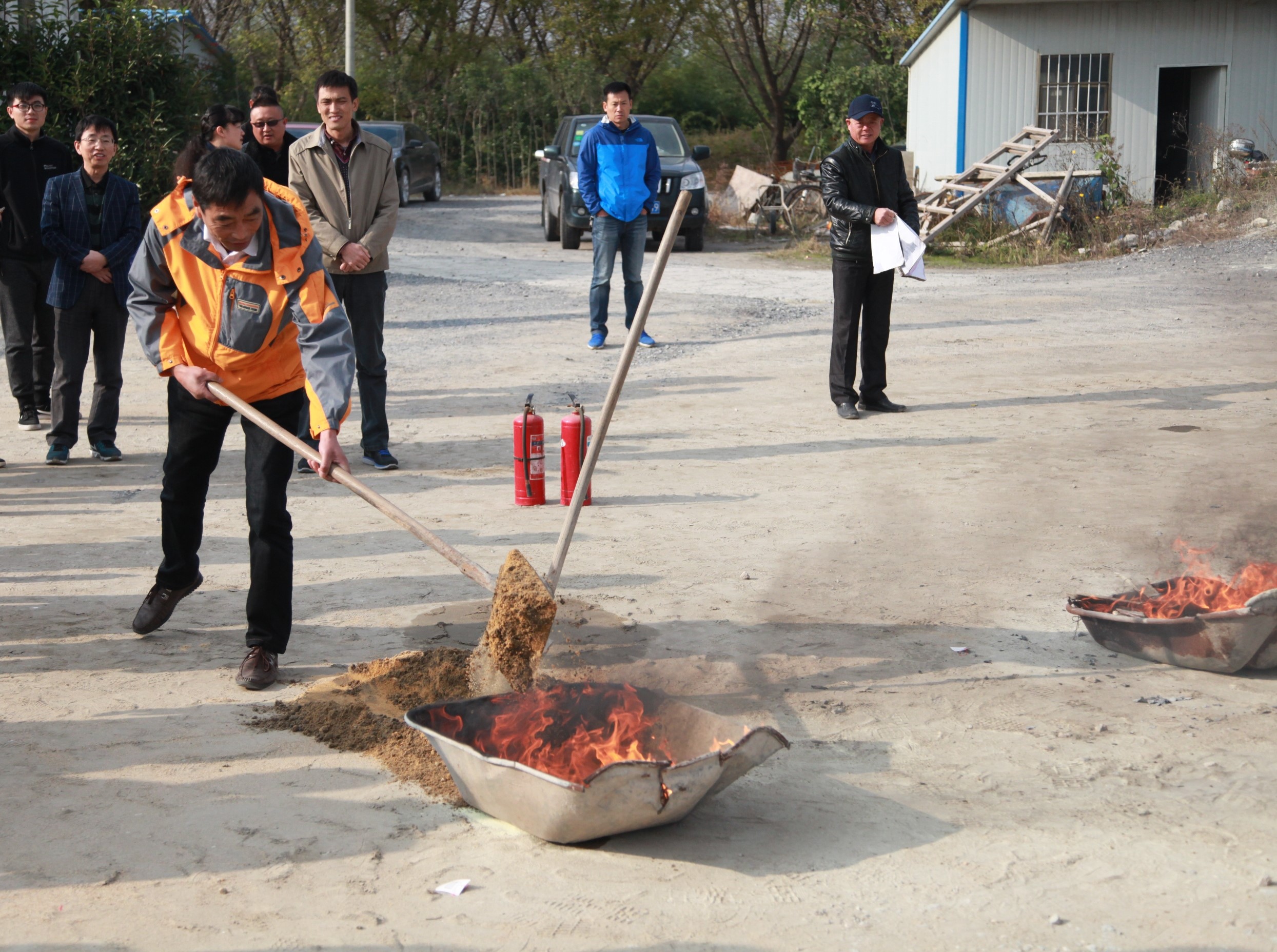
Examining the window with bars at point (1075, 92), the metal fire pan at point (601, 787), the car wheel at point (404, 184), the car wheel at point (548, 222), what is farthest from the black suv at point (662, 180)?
the metal fire pan at point (601, 787)

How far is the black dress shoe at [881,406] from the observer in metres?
9.19

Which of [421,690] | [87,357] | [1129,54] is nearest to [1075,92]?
[1129,54]

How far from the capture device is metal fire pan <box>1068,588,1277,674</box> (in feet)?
14.4

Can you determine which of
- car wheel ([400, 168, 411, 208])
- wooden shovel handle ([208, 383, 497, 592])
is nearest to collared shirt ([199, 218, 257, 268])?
wooden shovel handle ([208, 383, 497, 592])

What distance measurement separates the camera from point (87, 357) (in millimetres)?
7793

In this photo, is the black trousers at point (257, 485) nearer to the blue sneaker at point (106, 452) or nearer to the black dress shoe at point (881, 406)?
the blue sneaker at point (106, 452)

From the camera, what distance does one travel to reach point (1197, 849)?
3.42 meters

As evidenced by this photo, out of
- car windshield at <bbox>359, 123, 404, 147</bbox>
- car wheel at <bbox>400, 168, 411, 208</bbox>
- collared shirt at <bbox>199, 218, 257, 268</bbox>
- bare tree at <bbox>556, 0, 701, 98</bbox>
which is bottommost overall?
collared shirt at <bbox>199, 218, 257, 268</bbox>

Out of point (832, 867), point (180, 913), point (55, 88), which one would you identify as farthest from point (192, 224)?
point (55, 88)

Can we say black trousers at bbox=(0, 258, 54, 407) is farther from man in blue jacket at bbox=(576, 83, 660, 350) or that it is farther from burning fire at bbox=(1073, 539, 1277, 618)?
burning fire at bbox=(1073, 539, 1277, 618)

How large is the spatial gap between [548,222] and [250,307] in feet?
56.9

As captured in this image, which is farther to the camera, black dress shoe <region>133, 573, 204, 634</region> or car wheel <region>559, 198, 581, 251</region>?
car wheel <region>559, 198, 581, 251</region>

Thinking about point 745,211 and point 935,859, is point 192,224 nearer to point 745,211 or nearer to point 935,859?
point 935,859

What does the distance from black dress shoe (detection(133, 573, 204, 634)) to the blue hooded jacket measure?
652 centimetres
